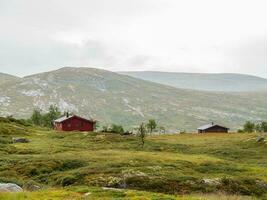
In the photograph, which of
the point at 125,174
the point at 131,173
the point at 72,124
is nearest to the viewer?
the point at 125,174

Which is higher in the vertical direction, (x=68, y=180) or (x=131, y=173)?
(x=131, y=173)

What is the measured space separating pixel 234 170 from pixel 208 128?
11665 centimetres

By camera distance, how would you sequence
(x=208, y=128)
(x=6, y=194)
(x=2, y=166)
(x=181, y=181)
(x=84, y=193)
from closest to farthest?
(x=6, y=194) → (x=84, y=193) → (x=181, y=181) → (x=2, y=166) → (x=208, y=128)

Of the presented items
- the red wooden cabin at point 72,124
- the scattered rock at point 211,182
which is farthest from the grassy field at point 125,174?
the red wooden cabin at point 72,124

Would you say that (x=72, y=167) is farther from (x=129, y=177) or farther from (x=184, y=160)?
(x=184, y=160)

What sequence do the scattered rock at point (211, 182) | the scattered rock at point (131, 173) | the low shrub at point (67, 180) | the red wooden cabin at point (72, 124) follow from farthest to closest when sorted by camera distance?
the red wooden cabin at point (72, 124) < the scattered rock at point (131, 173) < the scattered rock at point (211, 182) < the low shrub at point (67, 180)

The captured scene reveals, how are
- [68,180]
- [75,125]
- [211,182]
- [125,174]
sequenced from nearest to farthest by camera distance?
[68,180] → [211,182] → [125,174] → [75,125]

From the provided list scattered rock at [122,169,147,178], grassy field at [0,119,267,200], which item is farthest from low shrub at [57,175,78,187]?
scattered rock at [122,169,147,178]

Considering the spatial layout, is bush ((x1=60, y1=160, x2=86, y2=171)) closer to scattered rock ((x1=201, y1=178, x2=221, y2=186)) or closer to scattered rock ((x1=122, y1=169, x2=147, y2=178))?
scattered rock ((x1=122, y1=169, x2=147, y2=178))

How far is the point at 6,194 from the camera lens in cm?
2650

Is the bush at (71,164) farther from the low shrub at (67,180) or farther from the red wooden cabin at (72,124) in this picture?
the red wooden cabin at (72,124)

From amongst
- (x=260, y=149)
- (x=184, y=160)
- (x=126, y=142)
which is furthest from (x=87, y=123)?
(x=184, y=160)

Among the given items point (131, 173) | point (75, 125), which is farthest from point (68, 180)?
point (75, 125)

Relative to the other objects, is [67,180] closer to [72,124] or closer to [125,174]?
[125,174]
